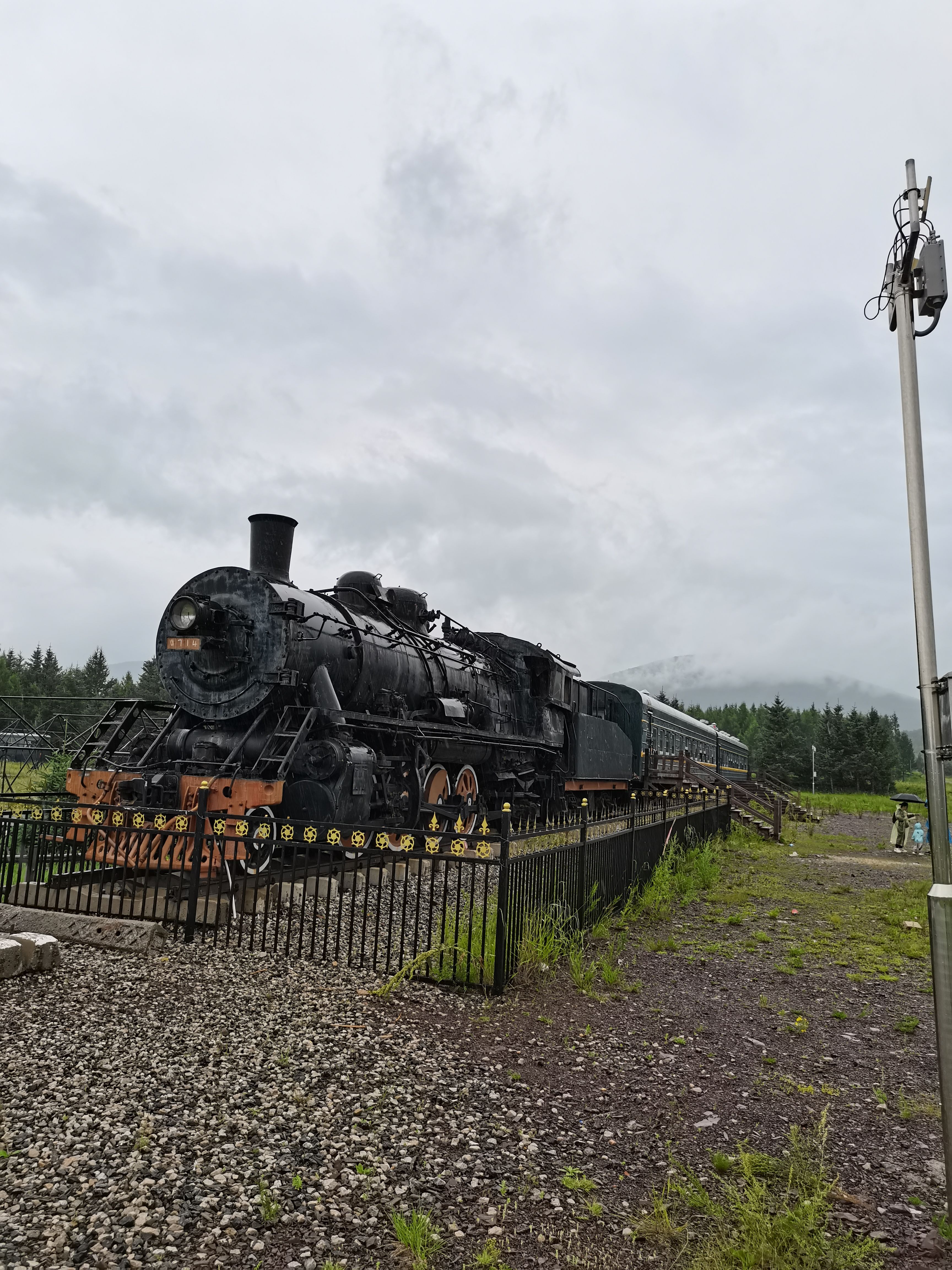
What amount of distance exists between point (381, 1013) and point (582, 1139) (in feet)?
6.40

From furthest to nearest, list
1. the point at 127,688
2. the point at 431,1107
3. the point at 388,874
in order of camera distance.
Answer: the point at 127,688 < the point at 388,874 < the point at 431,1107

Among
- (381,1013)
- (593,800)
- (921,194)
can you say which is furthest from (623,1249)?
(593,800)

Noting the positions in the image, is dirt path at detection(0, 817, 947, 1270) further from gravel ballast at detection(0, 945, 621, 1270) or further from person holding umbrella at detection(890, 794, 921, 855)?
person holding umbrella at detection(890, 794, 921, 855)

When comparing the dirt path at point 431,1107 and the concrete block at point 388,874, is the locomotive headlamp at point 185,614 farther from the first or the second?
the dirt path at point 431,1107

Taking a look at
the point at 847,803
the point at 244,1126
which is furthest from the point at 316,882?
the point at 847,803

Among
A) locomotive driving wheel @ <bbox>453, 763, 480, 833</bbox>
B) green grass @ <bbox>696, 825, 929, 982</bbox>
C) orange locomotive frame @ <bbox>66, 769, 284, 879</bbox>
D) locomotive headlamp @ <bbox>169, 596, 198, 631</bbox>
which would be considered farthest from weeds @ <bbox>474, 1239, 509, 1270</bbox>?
locomotive driving wheel @ <bbox>453, 763, 480, 833</bbox>

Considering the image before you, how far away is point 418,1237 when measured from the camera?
292cm

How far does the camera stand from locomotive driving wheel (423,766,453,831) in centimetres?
1221

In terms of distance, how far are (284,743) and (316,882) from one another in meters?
3.10

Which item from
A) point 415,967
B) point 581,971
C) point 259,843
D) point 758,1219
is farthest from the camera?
point 259,843

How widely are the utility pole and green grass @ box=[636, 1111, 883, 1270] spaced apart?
1.77 ft

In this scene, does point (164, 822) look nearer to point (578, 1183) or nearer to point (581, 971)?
point (581, 971)

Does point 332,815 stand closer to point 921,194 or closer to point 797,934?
point 797,934

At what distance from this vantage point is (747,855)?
17031 millimetres
